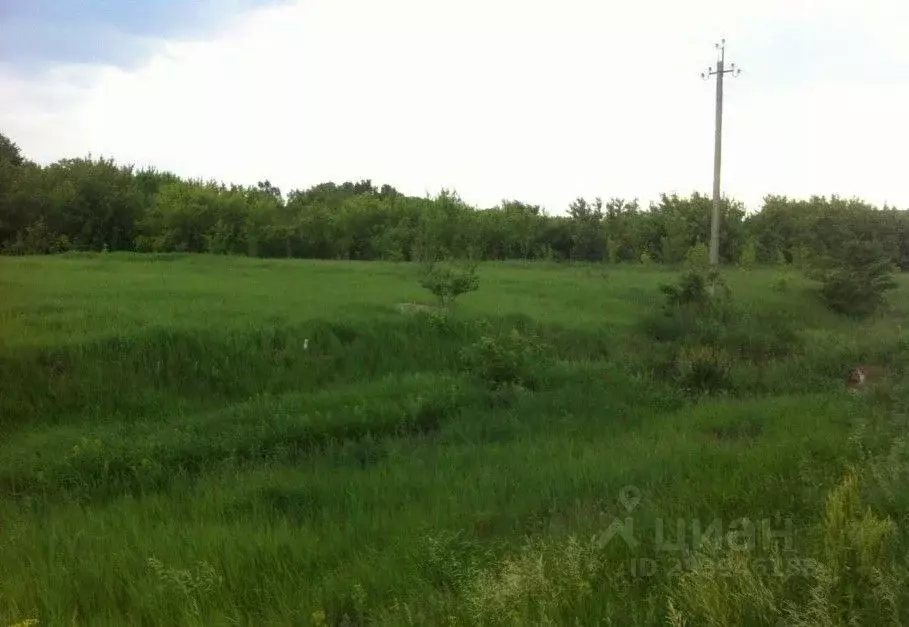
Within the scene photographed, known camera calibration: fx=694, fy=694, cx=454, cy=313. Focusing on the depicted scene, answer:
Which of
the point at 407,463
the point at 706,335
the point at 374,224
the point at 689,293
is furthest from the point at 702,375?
the point at 374,224

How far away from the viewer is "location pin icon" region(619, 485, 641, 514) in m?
5.34

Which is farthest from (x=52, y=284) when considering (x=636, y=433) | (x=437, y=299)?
(x=636, y=433)

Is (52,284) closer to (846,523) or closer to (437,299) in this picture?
(437,299)

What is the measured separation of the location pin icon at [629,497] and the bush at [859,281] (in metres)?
20.2

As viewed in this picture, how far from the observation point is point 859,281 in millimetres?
22438

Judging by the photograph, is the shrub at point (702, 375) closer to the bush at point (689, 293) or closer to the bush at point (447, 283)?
the bush at point (447, 283)

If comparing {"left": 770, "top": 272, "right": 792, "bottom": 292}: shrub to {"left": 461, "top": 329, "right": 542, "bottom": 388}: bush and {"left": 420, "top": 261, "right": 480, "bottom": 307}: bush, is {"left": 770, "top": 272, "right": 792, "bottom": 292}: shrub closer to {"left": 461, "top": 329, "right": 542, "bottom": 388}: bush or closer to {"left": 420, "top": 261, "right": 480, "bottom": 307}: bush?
{"left": 420, "top": 261, "right": 480, "bottom": 307}: bush

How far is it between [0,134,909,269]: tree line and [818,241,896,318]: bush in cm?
70

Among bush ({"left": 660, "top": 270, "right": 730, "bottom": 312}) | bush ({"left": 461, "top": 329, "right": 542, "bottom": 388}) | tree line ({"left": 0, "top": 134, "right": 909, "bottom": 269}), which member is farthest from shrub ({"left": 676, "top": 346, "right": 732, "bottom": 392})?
tree line ({"left": 0, "top": 134, "right": 909, "bottom": 269})

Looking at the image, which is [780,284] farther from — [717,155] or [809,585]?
[809,585]

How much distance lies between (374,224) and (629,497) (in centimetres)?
3288

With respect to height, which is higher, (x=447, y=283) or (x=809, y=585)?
(x=447, y=283)

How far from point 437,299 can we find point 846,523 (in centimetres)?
1323

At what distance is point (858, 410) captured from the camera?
8.12m
